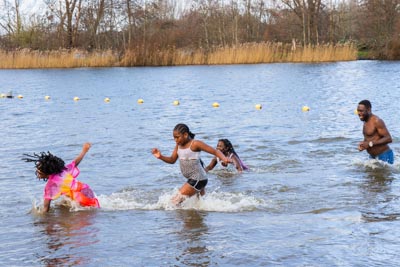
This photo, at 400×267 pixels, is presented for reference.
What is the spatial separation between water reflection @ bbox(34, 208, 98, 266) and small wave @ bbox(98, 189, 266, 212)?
632mm

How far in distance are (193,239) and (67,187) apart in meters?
2.26

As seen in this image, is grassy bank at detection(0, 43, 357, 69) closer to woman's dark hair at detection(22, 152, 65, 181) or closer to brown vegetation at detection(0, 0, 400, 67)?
brown vegetation at detection(0, 0, 400, 67)

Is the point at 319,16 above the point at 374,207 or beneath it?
above

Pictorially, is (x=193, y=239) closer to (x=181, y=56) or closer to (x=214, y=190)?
(x=214, y=190)

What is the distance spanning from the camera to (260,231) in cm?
853

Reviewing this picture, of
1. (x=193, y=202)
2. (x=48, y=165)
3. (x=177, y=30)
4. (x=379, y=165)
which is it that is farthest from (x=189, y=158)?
(x=177, y=30)

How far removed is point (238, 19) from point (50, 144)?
152 ft

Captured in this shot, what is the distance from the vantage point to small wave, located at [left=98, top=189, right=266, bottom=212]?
32.5ft

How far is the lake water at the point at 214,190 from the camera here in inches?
306

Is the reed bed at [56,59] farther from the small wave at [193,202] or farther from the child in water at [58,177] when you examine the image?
the child in water at [58,177]

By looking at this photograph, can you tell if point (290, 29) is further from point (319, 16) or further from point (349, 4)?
point (349, 4)

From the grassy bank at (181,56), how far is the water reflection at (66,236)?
3859 centimetres

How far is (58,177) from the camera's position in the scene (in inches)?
377

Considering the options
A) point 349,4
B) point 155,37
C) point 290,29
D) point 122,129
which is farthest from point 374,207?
point 349,4
